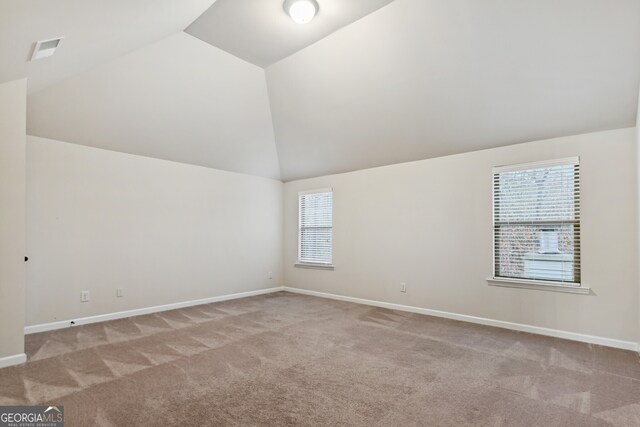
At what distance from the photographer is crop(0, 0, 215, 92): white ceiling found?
1921 millimetres

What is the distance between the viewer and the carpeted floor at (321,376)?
220 cm

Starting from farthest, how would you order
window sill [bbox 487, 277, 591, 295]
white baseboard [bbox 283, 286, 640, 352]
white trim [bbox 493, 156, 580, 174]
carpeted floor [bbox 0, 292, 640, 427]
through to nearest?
white trim [bbox 493, 156, 580, 174] → window sill [bbox 487, 277, 591, 295] → white baseboard [bbox 283, 286, 640, 352] → carpeted floor [bbox 0, 292, 640, 427]

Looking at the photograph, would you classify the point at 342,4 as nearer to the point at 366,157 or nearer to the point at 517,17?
the point at 517,17

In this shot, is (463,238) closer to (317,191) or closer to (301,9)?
(317,191)

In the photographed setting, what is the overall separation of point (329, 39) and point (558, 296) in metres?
3.89

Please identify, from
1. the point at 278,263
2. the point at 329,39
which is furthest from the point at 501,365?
the point at 278,263

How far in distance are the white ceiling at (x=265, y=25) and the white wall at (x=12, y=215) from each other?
1763mm

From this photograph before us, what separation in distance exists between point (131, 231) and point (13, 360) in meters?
2.08

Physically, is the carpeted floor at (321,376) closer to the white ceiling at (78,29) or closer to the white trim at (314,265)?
the white trim at (314,265)

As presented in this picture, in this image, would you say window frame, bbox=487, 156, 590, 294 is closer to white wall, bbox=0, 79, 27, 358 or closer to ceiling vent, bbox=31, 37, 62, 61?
ceiling vent, bbox=31, 37, 62, 61

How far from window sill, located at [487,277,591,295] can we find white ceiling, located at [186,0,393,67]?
3.43m

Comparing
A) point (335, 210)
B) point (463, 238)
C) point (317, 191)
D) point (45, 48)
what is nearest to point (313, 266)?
point (335, 210)

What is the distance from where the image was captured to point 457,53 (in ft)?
11.0

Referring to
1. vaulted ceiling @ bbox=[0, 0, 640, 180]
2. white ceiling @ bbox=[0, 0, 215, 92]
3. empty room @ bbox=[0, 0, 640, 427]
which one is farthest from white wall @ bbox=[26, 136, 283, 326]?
white ceiling @ bbox=[0, 0, 215, 92]
